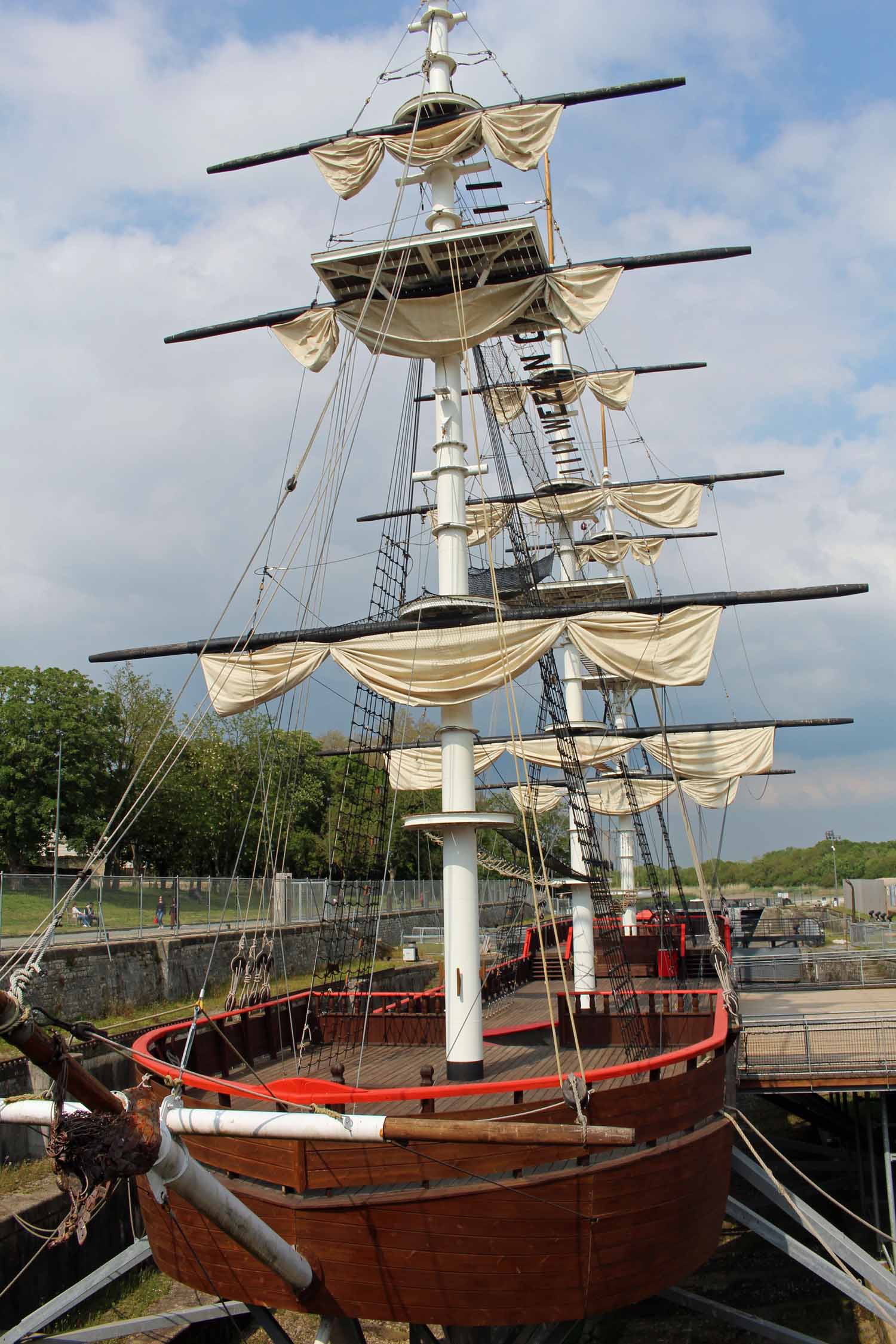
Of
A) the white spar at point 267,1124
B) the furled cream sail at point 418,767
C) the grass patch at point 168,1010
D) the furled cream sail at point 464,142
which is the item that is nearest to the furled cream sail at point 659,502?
the furled cream sail at point 418,767

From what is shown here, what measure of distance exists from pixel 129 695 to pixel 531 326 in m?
34.4

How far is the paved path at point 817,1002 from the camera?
1661 centimetres

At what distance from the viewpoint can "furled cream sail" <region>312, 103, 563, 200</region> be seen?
1079cm

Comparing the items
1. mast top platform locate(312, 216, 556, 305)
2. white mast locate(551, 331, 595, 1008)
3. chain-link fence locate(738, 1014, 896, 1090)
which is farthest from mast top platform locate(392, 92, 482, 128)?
chain-link fence locate(738, 1014, 896, 1090)

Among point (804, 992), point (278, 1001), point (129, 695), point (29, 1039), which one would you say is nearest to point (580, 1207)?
point (29, 1039)

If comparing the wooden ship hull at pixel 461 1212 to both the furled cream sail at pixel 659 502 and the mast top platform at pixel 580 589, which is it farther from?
the furled cream sail at pixel 659 502

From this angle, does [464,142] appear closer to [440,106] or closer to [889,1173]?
[440,106]

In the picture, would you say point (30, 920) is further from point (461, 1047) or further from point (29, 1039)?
point (29, 1039)

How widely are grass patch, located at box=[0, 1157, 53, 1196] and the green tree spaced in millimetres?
21916

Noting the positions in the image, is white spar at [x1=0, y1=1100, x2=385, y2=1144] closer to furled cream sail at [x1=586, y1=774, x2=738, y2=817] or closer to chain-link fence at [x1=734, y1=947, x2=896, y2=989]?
chain-link fence at [x1=734, y1=947, x2=896, y2=989]

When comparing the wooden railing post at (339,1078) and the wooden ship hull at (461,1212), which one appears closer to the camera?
the wooden ship hull at (461,1212)

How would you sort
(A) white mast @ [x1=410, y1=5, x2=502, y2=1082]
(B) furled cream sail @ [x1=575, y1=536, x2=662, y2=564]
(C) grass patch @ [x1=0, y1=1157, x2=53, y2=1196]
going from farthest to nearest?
(B) furled cream sail @ [x1=575, y1=536, x2=662, y2=564]
(C) grass patch @ [x1=0, y1=1157, x2=53, y2=1196]
(A) white mast @ [x1=410, y1=5, x2=502, y2=1082]

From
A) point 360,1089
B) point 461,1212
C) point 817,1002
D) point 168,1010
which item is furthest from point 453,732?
point 817,1002

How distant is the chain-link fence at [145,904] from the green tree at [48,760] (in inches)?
252
